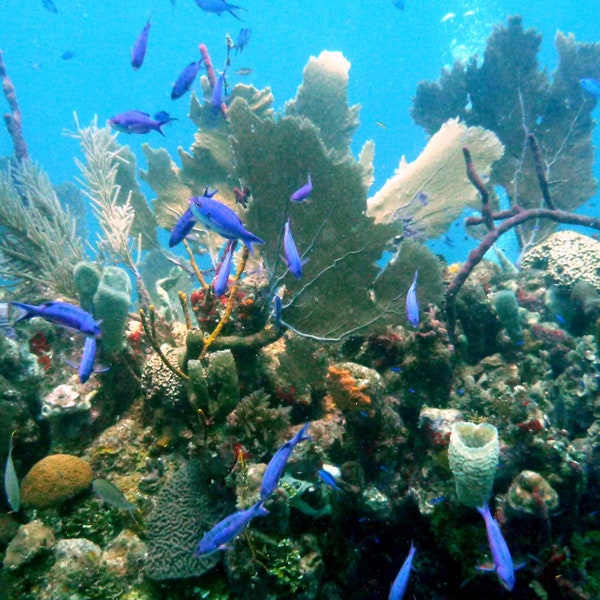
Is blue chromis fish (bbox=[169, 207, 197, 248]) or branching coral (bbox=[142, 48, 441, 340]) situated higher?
branching coral (bbox=[142, 48, 441, 340])

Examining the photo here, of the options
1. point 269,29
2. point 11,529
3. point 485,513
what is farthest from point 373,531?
point 269,29

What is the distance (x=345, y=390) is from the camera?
3.47 m

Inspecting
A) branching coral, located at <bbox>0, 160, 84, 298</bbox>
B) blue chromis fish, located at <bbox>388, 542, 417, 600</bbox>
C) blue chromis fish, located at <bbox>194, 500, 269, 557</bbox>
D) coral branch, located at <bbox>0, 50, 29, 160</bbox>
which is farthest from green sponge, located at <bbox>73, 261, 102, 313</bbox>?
coral branch, located at <bbox>0, 50, 29, 160</bbox>

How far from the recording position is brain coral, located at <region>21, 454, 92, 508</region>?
3082 millimetres

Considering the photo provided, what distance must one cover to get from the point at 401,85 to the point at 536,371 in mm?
108490

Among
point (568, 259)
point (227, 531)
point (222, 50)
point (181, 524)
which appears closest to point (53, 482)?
point (181, 524)

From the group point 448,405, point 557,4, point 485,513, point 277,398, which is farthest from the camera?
point 557,4

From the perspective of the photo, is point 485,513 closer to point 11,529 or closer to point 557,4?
point 11,529

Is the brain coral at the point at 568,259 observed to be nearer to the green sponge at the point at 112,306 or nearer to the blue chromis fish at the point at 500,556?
the blue chromis fish at the point at 500,556

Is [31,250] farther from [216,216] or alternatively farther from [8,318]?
[216,216]

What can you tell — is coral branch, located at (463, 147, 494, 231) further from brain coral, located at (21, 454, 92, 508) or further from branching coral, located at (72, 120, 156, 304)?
brain coral, located at (21, 454, 92, 508)

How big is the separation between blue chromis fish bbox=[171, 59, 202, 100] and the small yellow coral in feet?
11.5

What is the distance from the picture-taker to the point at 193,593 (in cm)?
275

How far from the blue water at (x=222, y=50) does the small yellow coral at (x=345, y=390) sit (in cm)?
8170
